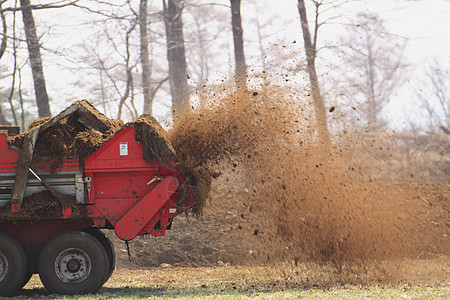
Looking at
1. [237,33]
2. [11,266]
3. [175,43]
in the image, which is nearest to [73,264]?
[11,266]

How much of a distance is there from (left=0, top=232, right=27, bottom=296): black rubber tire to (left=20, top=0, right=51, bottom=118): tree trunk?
37.9ft

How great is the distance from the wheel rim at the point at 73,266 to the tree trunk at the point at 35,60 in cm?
1180

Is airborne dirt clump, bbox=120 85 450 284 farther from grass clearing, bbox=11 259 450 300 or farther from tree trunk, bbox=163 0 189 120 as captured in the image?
tree trunk, bbox=163 0 189 120

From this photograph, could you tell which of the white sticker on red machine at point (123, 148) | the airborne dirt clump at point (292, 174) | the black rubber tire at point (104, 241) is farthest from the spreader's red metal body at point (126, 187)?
the airborne dirt clump at point (292, 174)

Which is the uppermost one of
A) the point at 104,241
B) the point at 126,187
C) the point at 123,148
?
the point at 123,148

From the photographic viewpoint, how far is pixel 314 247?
846 cm

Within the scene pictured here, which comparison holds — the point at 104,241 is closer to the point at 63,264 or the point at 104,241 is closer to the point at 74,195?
the point at 63,264

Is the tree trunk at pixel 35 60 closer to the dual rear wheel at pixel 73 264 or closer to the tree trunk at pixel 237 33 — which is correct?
the tree trunk at pixel 237 33

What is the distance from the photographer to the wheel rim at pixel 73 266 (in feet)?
24.5

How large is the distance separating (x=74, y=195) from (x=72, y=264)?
3.16 feet

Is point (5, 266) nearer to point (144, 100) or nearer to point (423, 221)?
point (423, 221)

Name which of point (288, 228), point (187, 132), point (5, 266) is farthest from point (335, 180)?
point (5, 266)

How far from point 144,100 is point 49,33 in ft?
22.5

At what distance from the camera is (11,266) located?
7.38 meters
